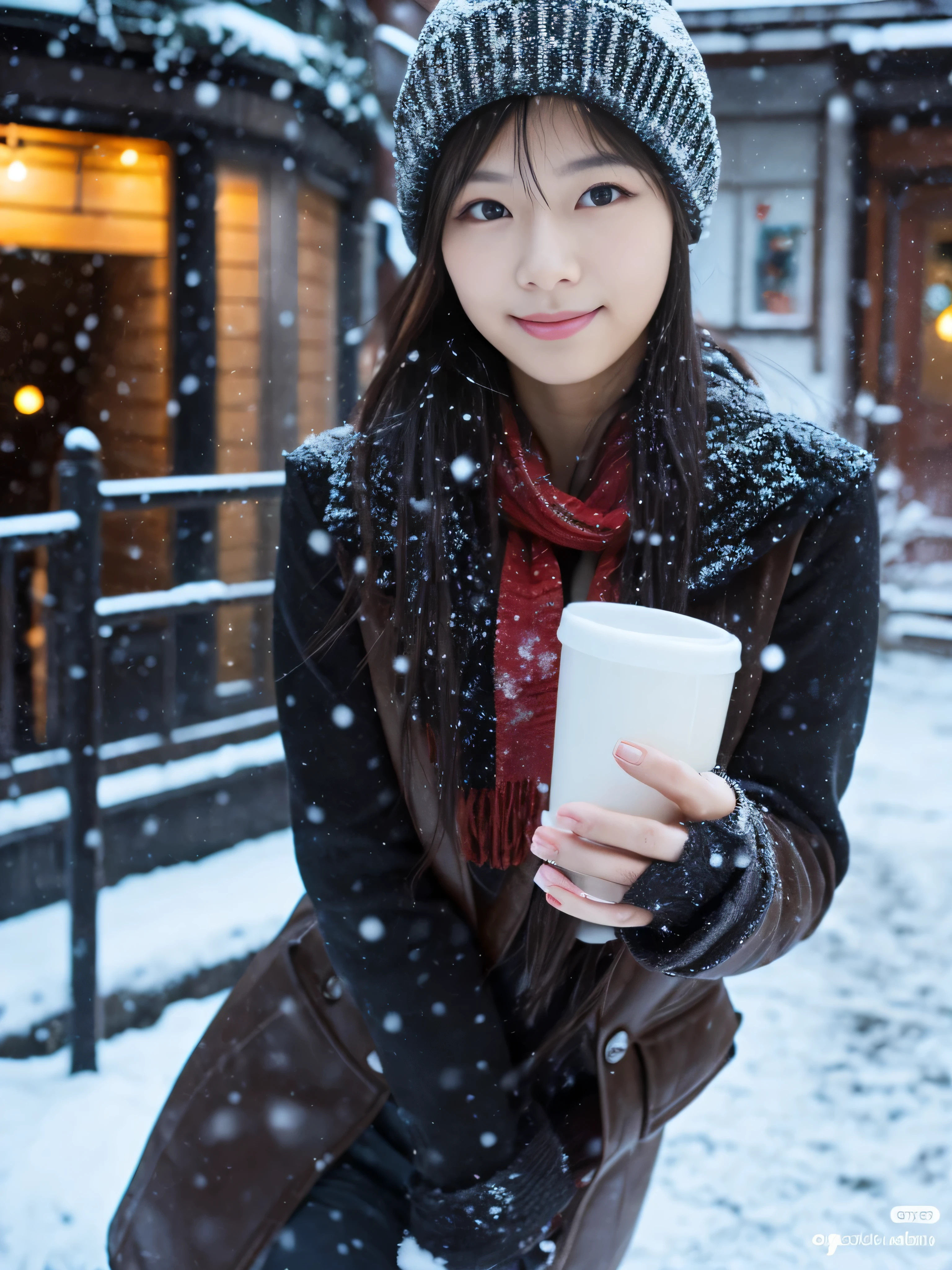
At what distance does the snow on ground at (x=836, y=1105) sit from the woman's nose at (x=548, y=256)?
1.84m

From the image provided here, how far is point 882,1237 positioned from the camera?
192 cm

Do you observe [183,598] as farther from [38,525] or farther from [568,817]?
[568,817]

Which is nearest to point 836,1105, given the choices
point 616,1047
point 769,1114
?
point 769,1114

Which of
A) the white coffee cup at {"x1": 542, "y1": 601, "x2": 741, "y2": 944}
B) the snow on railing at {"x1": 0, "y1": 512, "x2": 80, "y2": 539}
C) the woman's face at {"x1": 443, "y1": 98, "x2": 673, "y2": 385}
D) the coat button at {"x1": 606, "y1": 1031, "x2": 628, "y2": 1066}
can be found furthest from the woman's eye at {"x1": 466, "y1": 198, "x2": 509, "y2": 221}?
the snow on railing at {"x1": 0, "y1": 512, "x2": 80, "y2": 539}

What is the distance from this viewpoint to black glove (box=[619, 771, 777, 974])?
0.77 metres

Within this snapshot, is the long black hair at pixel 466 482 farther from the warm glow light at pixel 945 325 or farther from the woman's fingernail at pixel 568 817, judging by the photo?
the warm glow light at pixel 945 325

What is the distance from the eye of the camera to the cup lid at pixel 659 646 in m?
0.72

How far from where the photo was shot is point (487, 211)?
99 centimetres

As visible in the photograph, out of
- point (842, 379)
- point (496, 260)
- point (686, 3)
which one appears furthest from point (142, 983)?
point (842, 379)

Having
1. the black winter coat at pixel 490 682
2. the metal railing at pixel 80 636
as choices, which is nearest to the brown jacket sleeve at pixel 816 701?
the black winter coat at pixel 490 682

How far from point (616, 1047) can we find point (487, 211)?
0.90 metres

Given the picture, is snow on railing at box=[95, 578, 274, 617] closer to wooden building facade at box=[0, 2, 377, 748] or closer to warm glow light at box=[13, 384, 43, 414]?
wooden building facade at box=[0, 2, 377, 748]

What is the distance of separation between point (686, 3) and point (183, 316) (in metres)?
1.78

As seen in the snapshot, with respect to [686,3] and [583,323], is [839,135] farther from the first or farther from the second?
[583,323]
